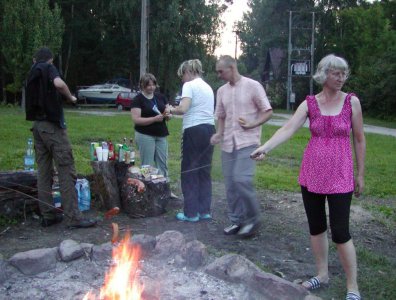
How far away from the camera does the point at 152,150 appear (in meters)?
5.62

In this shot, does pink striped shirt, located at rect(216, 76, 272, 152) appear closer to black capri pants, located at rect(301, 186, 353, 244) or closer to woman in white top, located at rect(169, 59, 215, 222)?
woman in white top, located at rect(169, 59, 215, 222)

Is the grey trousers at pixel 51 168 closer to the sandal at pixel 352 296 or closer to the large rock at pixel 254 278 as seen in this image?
the large rock at pixel 254 278

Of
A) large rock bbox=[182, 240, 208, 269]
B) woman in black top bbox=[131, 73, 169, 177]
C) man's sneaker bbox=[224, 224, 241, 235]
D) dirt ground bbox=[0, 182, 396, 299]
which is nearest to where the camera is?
large rock bbox=[182, 240, 208, 269]

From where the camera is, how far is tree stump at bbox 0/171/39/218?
4953mm

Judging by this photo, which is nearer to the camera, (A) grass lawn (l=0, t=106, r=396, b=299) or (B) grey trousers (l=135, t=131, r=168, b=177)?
(A) grass lawn (l=0, t=106, r=396, b=299)

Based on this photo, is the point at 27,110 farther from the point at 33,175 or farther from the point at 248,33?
the point at 248,33

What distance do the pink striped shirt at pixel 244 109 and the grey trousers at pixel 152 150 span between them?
4.27ft

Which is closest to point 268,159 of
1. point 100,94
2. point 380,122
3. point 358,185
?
point 358,185

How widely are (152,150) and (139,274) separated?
90.6 inches

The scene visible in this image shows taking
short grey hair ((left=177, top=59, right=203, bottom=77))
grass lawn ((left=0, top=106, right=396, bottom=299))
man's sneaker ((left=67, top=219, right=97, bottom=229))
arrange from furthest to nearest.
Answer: short grey hair ((left=177, top=59, right=203, bottom=77)) → man's sneaker ((left=67, top=219, right=97, bottom=229)) → grass lawn ((left=0, top=106, right=396, bottom=299))

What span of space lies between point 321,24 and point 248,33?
25972mm

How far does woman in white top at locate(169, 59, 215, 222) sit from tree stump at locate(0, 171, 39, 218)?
1.48 meters

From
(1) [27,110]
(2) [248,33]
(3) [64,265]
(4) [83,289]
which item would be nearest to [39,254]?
(3) [64,265]

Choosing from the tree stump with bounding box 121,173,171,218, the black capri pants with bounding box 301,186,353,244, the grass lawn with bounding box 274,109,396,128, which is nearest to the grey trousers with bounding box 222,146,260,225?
the tree stump with bounding box 121,173,171,218
